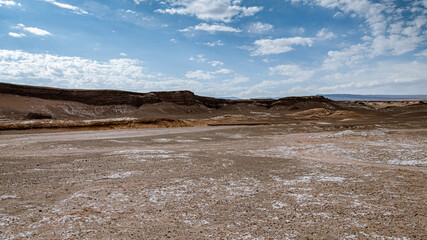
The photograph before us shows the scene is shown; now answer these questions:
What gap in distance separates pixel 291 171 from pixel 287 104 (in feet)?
263

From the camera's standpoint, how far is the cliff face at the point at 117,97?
5797 centimetres

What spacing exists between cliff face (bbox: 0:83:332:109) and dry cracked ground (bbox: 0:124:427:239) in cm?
5589

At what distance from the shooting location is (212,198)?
7.07 m

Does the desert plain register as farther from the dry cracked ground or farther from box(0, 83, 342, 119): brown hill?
box(0, 83, 342, 119): brown hill

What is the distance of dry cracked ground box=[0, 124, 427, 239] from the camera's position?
5.13m

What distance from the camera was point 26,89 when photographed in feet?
189

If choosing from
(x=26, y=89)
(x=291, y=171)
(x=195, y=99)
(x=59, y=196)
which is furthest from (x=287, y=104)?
(x=59, y=196)

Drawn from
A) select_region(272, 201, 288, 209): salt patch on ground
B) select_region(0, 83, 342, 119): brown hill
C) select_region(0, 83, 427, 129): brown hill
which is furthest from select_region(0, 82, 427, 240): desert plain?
select_region(0, 83, 342, 119): brown hill

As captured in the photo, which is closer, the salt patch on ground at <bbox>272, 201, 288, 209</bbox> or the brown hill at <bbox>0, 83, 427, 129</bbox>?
the salt patch on ground at <bbox>272, 201, 288, 209</bbox>

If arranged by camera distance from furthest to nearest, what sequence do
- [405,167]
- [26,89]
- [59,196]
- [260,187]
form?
1. [26,89]
2. [405,167]
3. [260,187]
4. [59,196]

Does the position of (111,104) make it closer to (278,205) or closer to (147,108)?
(147,108)

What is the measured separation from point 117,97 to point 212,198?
6694 centimetres

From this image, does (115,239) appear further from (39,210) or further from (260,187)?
(260,187)

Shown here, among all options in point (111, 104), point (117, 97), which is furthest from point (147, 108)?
point (111, 104)
